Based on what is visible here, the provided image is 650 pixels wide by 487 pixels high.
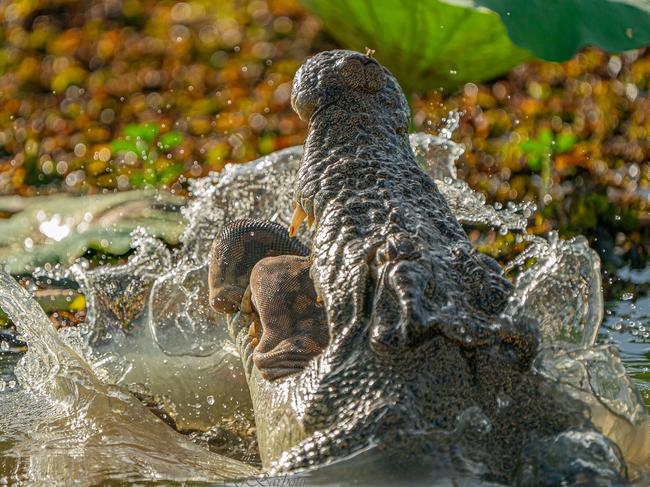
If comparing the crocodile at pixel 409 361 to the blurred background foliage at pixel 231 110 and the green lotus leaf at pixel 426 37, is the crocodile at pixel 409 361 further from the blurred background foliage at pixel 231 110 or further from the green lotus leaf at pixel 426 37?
the green lotus leaf at pixel 426 37

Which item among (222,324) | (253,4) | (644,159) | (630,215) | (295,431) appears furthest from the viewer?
(253,4)

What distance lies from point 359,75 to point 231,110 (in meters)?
5.37

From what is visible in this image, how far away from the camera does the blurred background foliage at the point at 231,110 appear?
6406 mm

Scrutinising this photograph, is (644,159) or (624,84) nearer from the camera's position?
(644,159)

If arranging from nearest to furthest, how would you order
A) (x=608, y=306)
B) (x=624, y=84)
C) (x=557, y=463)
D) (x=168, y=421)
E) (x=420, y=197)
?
(x=557, y=463)
(x=420, y=197)
(x=168, y=421)
(x=608, y=306)
(x=624, y=84)

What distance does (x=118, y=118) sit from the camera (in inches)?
311

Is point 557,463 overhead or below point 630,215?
overhead

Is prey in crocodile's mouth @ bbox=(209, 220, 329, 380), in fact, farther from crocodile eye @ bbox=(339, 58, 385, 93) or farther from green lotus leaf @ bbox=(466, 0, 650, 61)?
green lotus leaf @ bbox=(466, 0, 650, 61)

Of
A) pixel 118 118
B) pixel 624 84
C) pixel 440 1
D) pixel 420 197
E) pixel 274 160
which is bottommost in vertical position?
pixel 118 118

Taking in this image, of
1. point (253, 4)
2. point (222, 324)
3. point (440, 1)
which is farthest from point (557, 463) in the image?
point (253, 4)

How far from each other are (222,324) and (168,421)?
29.0 inches

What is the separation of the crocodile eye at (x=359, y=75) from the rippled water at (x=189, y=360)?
57cm

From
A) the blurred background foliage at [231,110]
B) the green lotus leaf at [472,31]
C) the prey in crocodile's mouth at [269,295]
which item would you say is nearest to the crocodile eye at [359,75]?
the prey in crocodile's mouth at [269,295]

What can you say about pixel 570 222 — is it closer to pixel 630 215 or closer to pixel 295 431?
pixel 630 215
